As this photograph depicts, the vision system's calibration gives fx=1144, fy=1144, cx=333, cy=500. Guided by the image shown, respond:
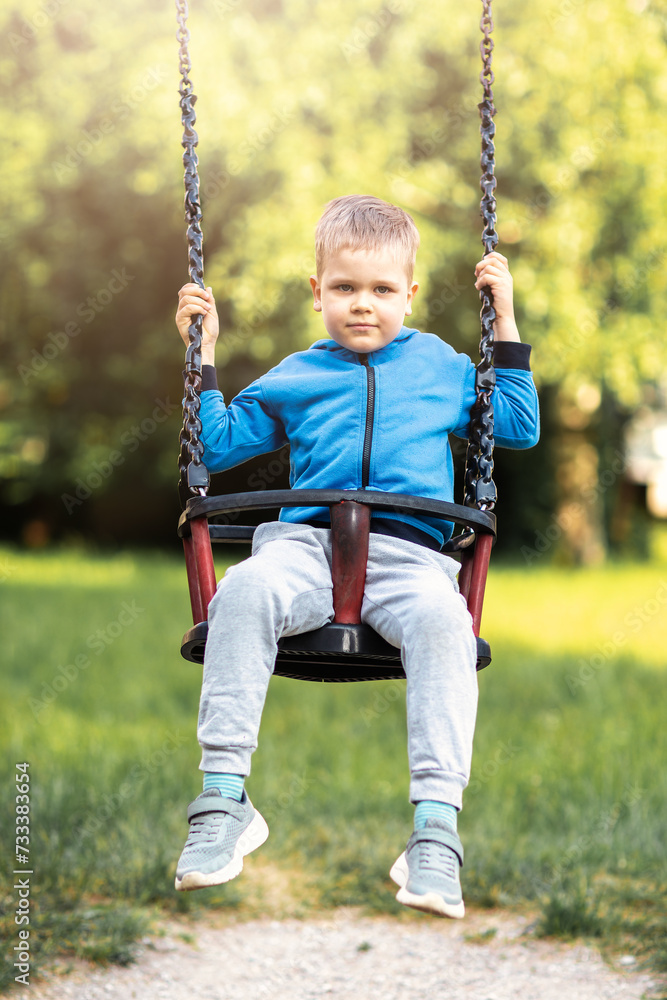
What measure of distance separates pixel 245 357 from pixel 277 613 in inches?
543

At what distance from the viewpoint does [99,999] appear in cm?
359

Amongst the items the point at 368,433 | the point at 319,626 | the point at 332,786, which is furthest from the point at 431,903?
the point at 332,786

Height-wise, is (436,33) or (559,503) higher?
(436,33)

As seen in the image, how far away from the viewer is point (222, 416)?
2.92 metres

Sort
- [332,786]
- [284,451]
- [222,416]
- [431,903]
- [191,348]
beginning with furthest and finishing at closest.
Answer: [284,451]
[332,786]
[222,416]
[191,348]
[431,903]

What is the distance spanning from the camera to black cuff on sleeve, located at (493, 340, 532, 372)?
2953mm

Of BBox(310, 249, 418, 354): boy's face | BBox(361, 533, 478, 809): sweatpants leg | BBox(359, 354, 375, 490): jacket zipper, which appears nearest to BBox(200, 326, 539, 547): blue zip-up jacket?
BBox(359, 354, 375, 490): jacket zipper

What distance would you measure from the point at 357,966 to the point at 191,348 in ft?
Result: 7.63

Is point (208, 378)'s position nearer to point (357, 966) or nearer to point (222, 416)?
point (222, 416)

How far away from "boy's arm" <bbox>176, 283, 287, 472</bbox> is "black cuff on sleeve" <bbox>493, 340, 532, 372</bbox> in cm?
59

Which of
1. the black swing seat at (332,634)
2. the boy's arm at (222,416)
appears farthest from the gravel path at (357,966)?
the boy's arm at (222,416)

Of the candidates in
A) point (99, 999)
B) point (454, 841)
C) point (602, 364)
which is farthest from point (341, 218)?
point (602, 364)

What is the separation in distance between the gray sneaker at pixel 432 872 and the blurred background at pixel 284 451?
1.96m

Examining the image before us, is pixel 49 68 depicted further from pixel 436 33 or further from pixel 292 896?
pixel 292 896
